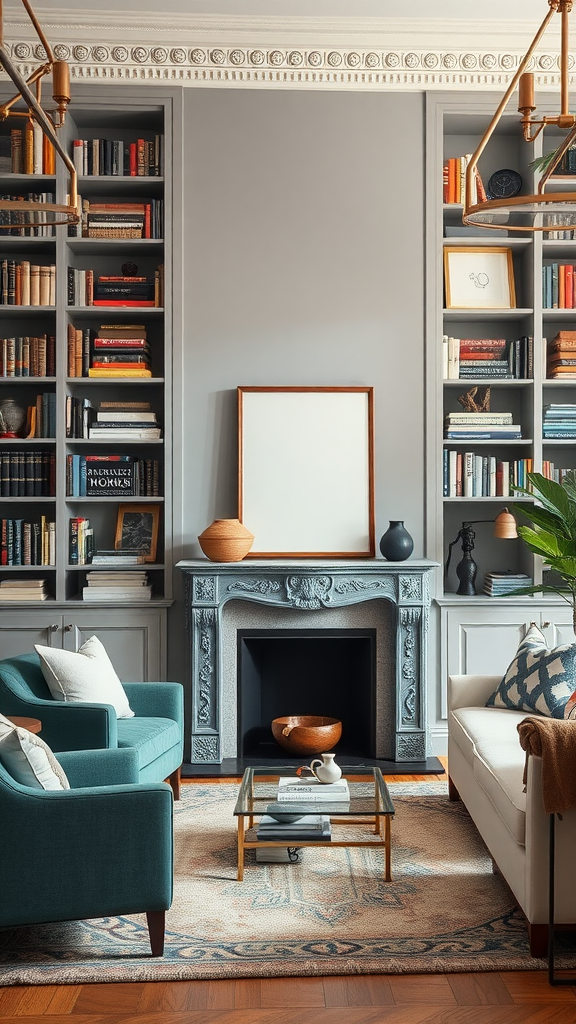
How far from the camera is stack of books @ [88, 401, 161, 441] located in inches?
201

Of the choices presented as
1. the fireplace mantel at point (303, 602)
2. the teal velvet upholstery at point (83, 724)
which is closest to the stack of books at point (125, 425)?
the fireplace mantel at point (303, 602)

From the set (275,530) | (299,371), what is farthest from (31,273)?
(275,530)

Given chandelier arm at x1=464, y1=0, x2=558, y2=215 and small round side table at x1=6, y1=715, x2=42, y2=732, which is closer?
chandelier arm at x1=464, y1=0, x2=558, y2=215

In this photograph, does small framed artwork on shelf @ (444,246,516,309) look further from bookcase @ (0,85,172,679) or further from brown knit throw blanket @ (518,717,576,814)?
brown knit throw blanket @ (518,717,576,814)

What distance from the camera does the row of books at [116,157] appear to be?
201 inches

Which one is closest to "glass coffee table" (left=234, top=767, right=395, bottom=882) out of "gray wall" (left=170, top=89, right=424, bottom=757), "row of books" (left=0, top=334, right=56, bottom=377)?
"gray wall" (left=170, top=89, right=424, bottom=757)

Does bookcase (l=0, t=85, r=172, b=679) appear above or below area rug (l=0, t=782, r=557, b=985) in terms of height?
above

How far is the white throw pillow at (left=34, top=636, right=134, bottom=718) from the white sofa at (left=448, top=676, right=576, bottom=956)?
1.50 metres

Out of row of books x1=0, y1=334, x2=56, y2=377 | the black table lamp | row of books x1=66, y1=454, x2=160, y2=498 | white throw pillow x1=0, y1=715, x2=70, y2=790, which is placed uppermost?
row of books x1=0, y1=334, x2=56, y2=377

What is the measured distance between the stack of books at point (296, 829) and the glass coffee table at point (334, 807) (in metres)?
0.01

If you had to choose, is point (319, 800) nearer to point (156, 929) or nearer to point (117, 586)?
point (156, 929)

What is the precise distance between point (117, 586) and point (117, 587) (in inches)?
0.5

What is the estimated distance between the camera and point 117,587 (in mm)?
5059

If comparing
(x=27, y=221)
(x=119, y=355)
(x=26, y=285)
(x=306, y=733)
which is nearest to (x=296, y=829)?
(x=306, y=733)
